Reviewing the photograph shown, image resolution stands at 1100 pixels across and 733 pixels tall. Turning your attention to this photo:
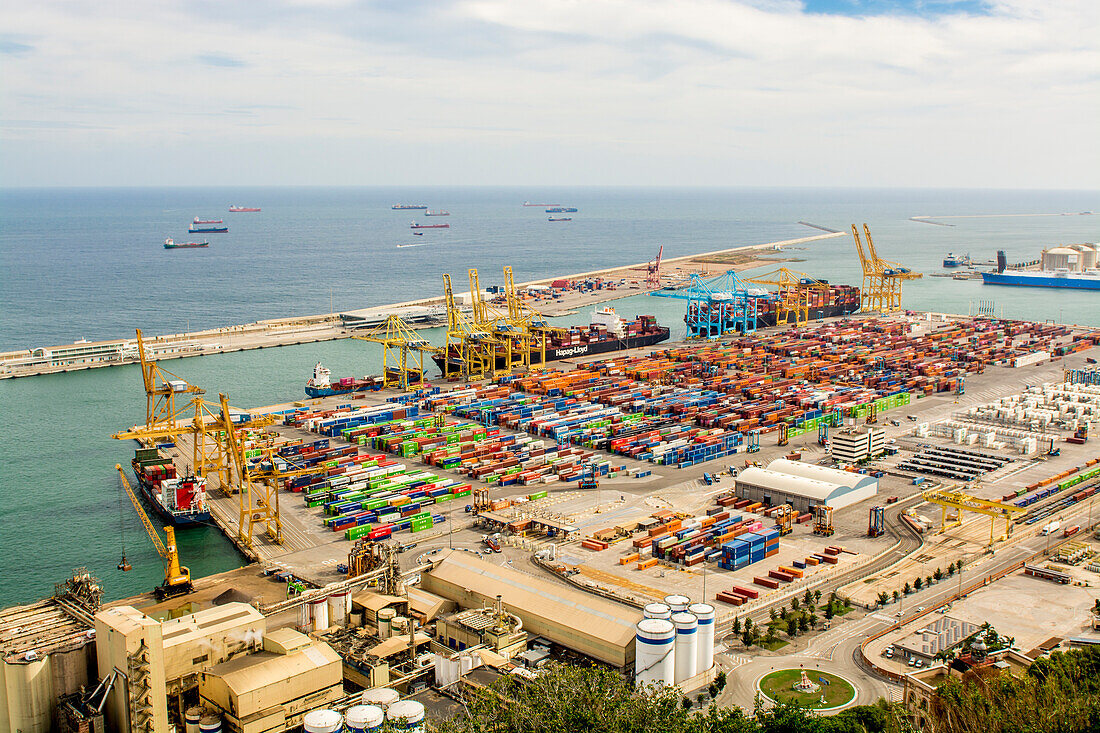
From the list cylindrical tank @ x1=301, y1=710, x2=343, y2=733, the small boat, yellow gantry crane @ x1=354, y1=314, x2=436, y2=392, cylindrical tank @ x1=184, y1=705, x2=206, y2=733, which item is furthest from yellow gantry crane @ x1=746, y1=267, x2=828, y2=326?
the small boat

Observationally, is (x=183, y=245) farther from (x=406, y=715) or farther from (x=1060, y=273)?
(x=406, y=715)

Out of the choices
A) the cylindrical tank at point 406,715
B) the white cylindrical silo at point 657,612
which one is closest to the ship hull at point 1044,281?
the white cylindrical silo at point 657,612

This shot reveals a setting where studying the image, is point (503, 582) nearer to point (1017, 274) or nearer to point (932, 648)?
point (932, 648)

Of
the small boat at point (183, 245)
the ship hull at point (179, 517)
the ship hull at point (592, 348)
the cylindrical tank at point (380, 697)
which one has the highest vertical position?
the small boat at point (183, 245)

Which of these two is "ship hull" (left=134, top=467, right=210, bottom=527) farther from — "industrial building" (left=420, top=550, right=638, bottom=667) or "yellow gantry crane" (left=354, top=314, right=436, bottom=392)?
"yellow gantry crane" (left=354, top=314, right=436, bottom=392)

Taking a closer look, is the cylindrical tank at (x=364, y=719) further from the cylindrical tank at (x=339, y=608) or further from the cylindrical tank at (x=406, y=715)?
the cylindrical tank at (x=339, y=608)

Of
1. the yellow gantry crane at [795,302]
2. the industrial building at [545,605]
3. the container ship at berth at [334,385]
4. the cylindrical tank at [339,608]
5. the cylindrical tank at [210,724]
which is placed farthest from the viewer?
the yellow gantry crane at [795,302]
